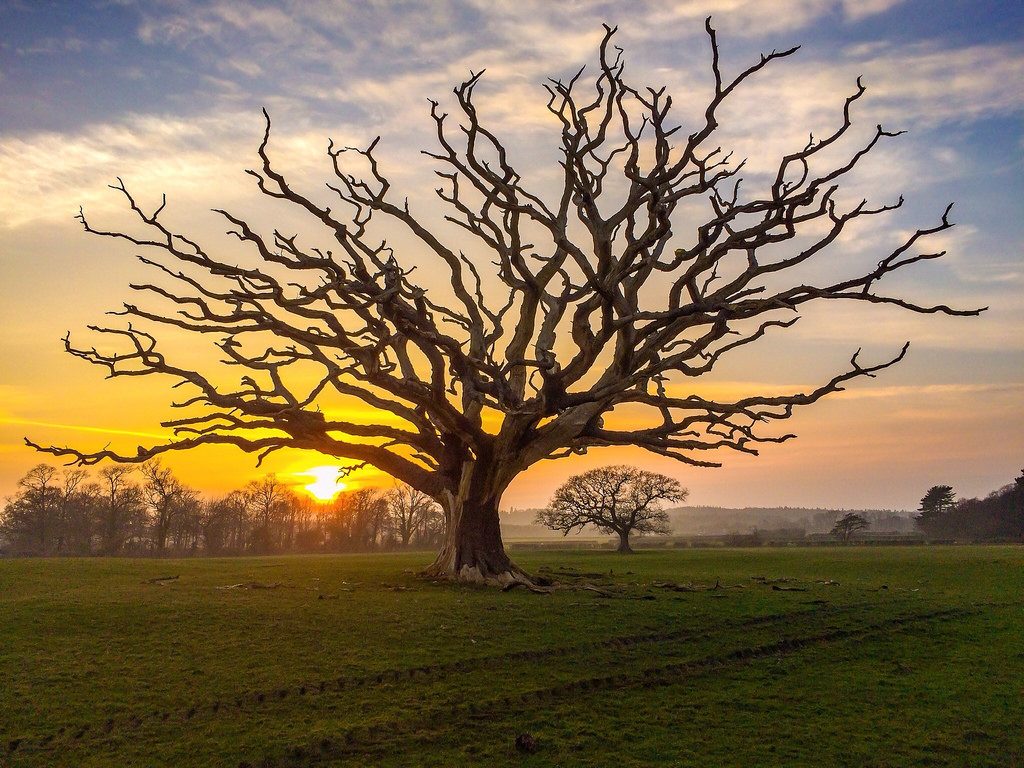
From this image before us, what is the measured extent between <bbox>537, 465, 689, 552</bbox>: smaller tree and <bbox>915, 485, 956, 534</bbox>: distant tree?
6069 centimetres

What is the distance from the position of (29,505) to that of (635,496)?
60.7 metres

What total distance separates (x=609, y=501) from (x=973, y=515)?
219 feet

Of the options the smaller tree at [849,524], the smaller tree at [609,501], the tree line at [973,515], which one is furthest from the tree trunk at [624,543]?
the tree line at [973,515]

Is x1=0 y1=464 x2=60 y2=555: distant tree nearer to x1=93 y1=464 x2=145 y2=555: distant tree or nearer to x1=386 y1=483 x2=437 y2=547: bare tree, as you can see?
x1=93 y1=464 x2=145 y2=555: distant tree

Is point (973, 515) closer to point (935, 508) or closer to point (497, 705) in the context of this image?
point (935, 508)

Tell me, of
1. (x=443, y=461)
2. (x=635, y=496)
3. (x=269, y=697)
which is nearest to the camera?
(x=269, y=697)

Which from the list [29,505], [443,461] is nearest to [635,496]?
[443,461]

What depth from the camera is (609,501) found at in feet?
192

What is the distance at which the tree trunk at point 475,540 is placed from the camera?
21500 millimetres

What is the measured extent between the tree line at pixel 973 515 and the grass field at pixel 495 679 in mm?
84347

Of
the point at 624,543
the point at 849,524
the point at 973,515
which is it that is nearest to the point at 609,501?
the point at 624,543

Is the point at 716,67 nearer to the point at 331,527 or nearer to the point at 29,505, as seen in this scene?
the point at 29,505

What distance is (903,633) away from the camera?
575 inches

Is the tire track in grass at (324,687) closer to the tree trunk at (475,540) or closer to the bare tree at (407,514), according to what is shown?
the tree trunk at (475,540)
